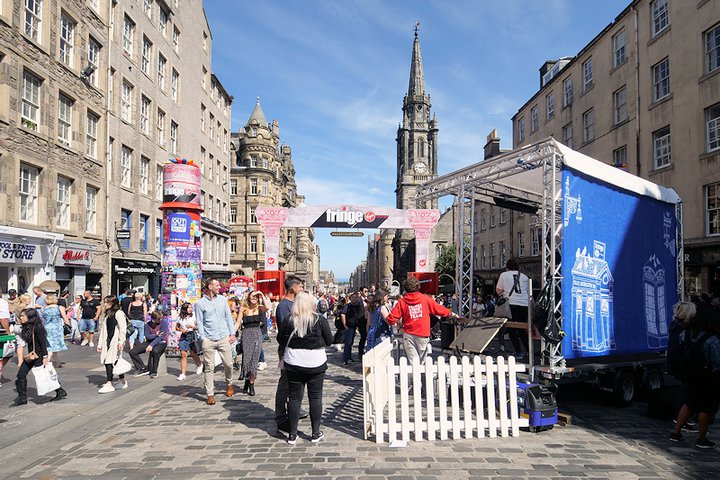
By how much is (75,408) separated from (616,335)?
28.7 feet

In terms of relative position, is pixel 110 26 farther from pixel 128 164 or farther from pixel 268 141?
pixel 268 141

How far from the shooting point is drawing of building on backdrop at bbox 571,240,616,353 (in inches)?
294

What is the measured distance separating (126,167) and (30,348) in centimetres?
1722

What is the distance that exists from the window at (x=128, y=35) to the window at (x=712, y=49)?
24024 millimetres

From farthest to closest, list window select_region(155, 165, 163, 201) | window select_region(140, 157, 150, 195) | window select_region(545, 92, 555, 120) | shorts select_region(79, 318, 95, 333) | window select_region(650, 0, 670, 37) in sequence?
window select_region(545, 92, 555, 120) < window select_region(155, 165, 163, 201) < window select_region(140, 157, 150, 195) < window select_region(650, 0, 670, 37) < shorts select_region(79, 318, 95, 333)

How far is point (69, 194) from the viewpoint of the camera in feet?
60.7

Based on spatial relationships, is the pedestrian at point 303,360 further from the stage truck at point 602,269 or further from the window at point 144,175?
the window at point 144,175

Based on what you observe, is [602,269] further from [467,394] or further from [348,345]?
[348,345]

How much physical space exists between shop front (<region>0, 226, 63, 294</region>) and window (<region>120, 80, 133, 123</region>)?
7921mm

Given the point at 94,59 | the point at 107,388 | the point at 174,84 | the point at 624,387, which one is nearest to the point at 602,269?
the point at 624,387

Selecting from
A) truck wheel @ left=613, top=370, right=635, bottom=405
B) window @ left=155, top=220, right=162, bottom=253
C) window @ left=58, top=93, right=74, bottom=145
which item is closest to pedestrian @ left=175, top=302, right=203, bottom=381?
truck wheel @ left=613, top=370, right=635, bottom=405

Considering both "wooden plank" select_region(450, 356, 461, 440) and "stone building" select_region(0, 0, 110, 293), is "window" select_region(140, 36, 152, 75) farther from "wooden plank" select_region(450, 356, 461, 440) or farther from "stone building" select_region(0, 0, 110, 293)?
"wooden plank" select_region(450, 356, 461, 440)

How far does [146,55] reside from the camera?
2503 centimetres

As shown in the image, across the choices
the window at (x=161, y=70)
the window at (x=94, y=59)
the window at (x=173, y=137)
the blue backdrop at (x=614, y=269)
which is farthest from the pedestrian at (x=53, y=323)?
the window at (x=161, y=70)
